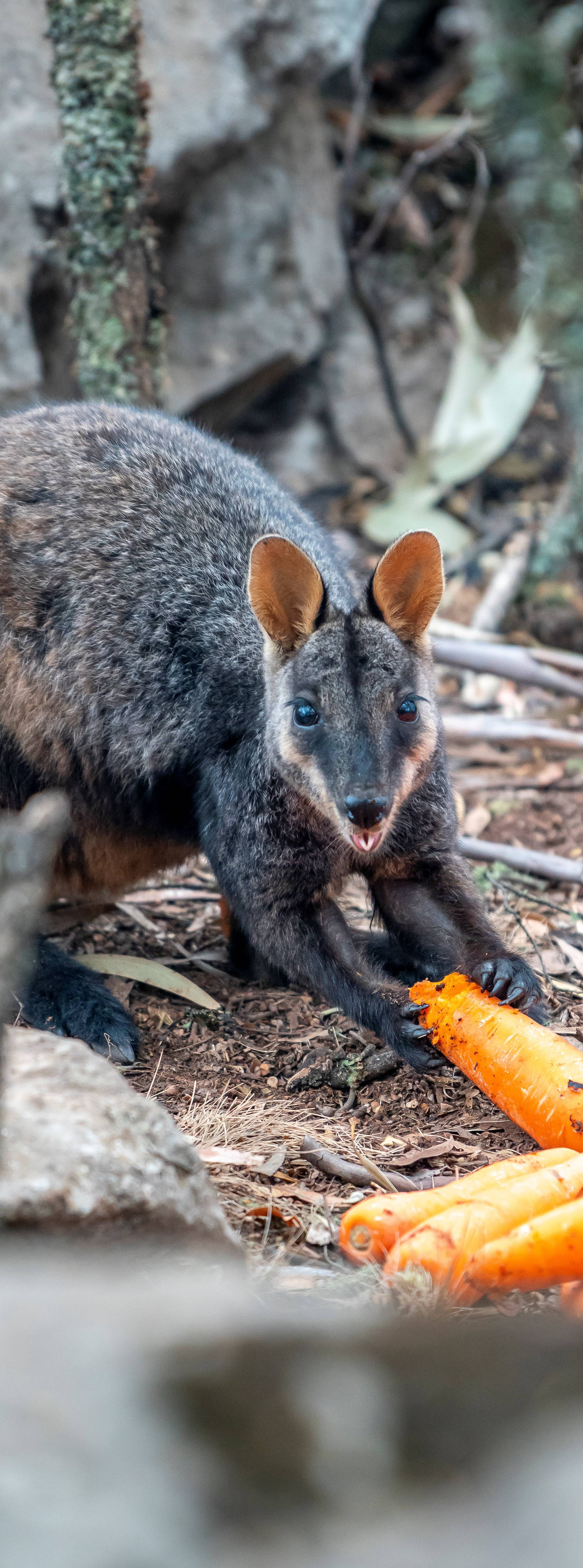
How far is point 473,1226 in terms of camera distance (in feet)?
8.49

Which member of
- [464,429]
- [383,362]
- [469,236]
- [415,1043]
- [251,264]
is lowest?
[415,1043]

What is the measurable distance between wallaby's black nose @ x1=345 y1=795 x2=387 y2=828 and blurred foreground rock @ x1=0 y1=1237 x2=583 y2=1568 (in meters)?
1.92

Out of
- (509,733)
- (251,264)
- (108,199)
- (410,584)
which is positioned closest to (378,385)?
(251,264)

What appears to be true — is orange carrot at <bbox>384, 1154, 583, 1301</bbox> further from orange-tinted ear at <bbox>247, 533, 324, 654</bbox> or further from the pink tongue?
orange-tinted ear at <bbox>247, 533, 324, 654</bbox>

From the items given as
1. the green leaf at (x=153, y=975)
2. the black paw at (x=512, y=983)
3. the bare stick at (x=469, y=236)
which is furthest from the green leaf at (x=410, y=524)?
the black paw at (x=512, y=983)

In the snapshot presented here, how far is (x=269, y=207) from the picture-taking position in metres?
8.29

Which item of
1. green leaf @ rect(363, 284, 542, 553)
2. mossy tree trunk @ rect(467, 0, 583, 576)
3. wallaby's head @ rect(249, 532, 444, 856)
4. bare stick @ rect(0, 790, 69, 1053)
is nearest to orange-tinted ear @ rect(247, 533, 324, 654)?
wallaby's head @ rect(249, 532, 444, 856)

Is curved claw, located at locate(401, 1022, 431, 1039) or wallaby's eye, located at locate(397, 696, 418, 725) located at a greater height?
wallaby's eye, located at locate(397, 696, 418, 725)

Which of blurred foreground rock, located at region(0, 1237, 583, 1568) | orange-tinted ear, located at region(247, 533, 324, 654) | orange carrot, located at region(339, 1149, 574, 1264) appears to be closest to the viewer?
blurred foreground rock, located at region(0, 1237, 583, 1568)

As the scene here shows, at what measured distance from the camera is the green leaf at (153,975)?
4355 mm

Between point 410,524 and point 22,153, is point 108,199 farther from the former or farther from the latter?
point 410,524

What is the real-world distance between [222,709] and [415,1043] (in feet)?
4.04

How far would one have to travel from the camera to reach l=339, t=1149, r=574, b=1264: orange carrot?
2.64 meters

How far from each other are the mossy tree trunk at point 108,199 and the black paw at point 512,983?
3.03 m
